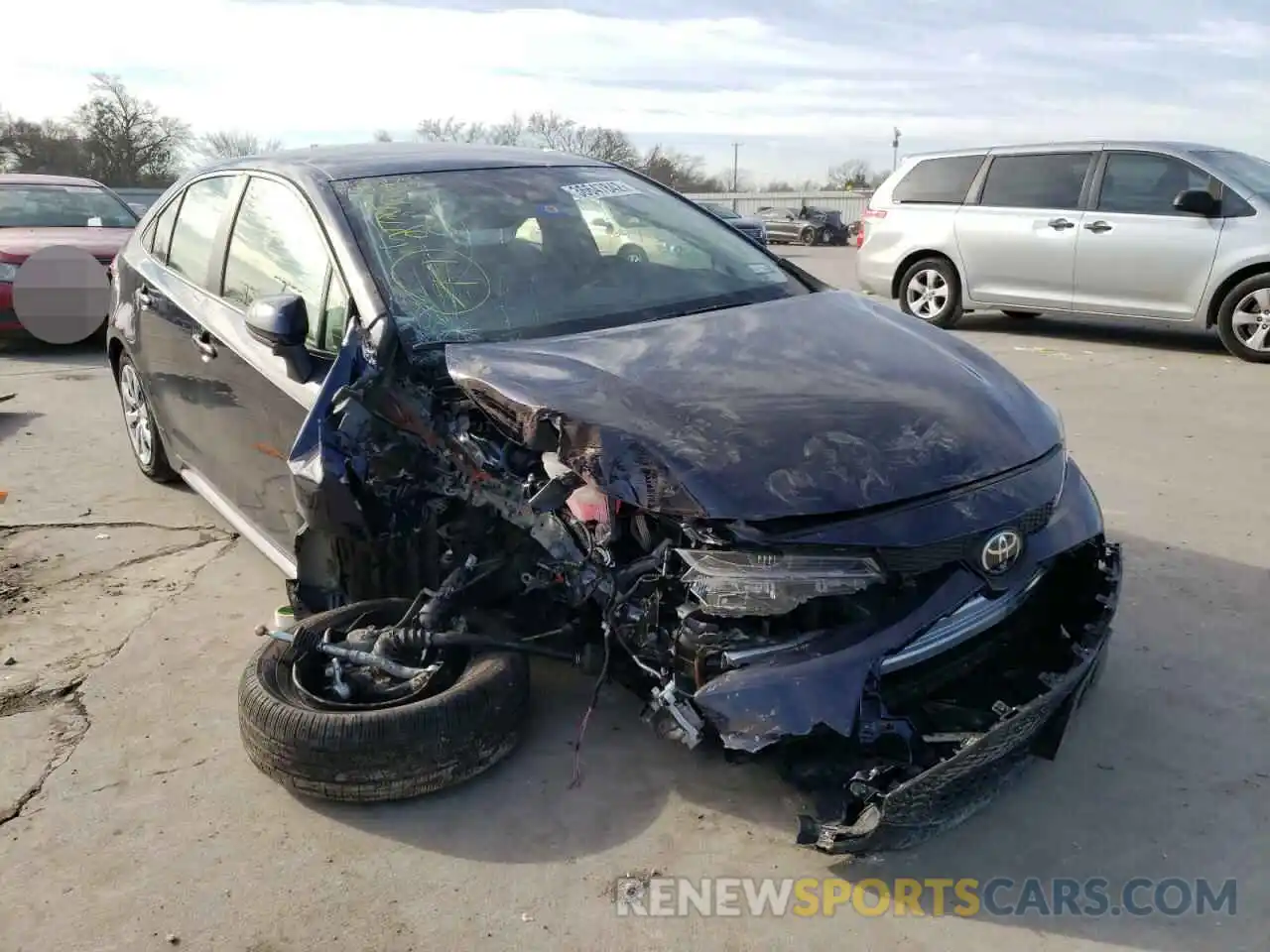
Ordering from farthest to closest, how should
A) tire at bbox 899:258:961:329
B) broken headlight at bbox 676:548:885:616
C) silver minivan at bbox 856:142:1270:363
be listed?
tire at bbox 899:258:961:329 → silver minivan at bbox 856:142:1270:363 → broken headlight at bbox 676:548:885:616

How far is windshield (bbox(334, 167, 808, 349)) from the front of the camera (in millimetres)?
3244

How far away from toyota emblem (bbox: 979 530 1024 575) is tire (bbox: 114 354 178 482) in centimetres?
408

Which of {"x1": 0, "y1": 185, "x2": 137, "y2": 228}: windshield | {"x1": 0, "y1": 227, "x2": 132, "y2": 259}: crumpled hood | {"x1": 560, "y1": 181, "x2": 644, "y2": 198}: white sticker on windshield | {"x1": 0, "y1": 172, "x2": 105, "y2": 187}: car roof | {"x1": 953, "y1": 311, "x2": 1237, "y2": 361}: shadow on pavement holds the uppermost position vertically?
{"x1": 560, "y1": 181, "x2": 644, "y2": 198}: white sticker on windshield

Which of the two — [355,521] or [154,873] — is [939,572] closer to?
[355,521]

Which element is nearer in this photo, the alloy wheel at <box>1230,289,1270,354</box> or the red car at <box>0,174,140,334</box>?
the alloy wheel at <box>1230,289,1270,354</box>

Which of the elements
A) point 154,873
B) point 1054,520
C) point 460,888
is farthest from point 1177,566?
point 154,873

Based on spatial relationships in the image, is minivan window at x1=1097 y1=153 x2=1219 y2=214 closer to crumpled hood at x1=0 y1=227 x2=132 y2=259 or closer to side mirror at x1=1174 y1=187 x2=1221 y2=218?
side mirror at x1=1174 y1=187 x2=1221 y2=218

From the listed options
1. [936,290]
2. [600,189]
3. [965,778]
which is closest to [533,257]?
[600,189]

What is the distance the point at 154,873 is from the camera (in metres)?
2.55

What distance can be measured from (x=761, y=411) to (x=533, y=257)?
1.25 metres

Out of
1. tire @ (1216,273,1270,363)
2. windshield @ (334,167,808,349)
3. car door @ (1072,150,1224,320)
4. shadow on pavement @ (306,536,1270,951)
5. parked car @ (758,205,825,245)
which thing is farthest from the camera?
parked car @ (758,205,825,245)

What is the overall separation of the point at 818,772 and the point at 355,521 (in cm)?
143

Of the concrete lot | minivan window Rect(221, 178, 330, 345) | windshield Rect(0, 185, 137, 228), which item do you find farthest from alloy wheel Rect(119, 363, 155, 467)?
windshield Rect(0, 185, 137, 228)

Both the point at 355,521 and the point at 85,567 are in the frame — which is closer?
the point at 355,521
